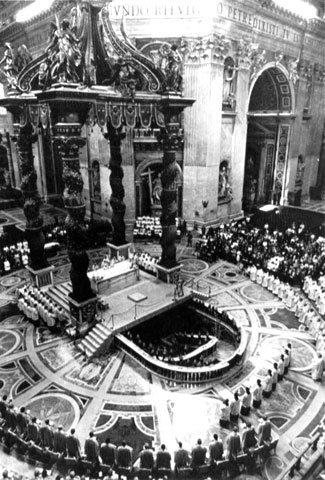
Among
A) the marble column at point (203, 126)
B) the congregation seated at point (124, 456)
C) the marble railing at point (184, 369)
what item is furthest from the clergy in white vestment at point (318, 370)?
the marble column at point (203, 126)

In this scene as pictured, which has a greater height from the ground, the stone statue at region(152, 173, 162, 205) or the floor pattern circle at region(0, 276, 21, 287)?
the stone statue at region(152, 173, 162, 205)

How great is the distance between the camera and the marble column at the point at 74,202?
10.6 metres

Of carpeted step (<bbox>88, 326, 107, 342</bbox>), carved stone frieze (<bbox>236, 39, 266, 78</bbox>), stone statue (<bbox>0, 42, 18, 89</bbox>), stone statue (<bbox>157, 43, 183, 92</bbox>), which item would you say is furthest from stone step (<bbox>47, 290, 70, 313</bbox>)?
carved stone frieze (<bbox>236, 39, 266, 78</bbox>)

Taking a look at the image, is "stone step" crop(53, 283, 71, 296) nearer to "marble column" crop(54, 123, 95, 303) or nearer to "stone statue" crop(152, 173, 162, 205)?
"marble column" crop(54, 123, 95, 303)

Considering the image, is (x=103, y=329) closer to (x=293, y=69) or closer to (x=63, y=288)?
(x=63, y=288)

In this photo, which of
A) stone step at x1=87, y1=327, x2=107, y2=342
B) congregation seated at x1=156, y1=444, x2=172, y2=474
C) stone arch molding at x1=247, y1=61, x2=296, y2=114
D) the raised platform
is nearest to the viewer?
congregation seated at x1=156, y1=444, x2=172, y2=474

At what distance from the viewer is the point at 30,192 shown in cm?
1455

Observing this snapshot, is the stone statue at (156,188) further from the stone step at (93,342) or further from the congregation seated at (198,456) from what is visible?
the congregation seated at (198,456)

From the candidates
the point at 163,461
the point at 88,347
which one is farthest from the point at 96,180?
the point at 163,461

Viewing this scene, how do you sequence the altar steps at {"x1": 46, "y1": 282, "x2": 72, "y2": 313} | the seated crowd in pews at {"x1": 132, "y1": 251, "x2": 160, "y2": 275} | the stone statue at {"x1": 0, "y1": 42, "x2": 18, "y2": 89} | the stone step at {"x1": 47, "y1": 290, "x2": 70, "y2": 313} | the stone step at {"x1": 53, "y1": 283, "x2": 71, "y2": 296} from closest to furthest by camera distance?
the stone statue at {"x1": 0, "y1": 42, "x2": 18, "y2": 89}
the stone step at {"x1": 47, "y1": 290, "x2": 70, "y2": 313}
the altar steps at {"x1": 46, "y1": 282, "x2": 72, "y2": 313}
the stone step at {"x1": 53, "y1": 283, "x2": 71, "y2": 296}
the seated crowd in pews at {"x1": 132, "y1": 251, "x2": 160, "y2": 275}

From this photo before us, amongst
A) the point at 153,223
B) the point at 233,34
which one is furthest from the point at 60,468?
the point at 233,34

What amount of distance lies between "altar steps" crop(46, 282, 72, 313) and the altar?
101 centimetres

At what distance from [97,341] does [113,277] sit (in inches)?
140

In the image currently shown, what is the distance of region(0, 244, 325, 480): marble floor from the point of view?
8.84 meters
